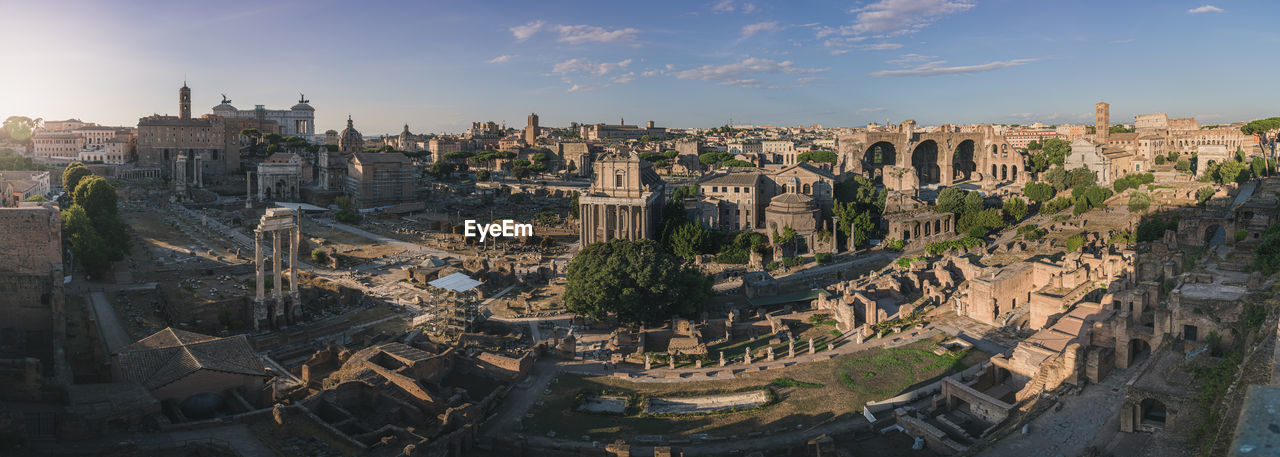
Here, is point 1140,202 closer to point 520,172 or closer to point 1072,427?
point 1072,427

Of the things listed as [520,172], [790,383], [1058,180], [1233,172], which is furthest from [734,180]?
[520,172]

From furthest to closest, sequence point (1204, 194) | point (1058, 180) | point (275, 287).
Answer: point (1058, 180)
point (1204, 194)
point (275, 287)

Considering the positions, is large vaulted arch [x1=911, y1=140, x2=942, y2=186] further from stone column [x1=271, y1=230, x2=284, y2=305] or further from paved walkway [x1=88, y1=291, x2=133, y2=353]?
paved walkway [x1=88, y1=291, x2=133, y2=353]

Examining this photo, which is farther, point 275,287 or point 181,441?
point 275,287

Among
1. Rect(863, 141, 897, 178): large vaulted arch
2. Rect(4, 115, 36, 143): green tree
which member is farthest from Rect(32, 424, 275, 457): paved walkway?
Rect(4, 115, 36, 143): green tree

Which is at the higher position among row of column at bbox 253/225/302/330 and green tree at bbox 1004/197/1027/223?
green tree at bbox 1004/197/1027/223

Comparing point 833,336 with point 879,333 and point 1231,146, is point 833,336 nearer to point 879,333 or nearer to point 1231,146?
point 879,333
